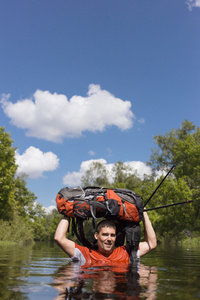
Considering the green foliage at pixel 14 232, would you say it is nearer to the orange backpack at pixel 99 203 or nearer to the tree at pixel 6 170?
the tree at pixel 6 170

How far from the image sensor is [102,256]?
241 inches

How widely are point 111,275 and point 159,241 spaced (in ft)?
118

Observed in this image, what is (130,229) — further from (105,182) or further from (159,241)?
(105,182)

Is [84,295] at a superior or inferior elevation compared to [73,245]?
inferior

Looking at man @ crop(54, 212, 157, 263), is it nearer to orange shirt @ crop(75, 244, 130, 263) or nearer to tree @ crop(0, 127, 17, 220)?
orange shirt @ crop(75, 244, 130, 263)

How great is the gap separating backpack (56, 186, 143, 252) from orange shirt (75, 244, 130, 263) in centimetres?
20

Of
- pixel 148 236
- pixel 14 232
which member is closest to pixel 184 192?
pixel 14 232

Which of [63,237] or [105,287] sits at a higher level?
[63,237]

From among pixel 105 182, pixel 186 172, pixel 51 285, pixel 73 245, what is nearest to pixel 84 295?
pixel 51 285

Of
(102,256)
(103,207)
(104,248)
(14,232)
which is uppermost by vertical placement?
(103,207)

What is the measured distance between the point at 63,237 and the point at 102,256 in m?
1.18

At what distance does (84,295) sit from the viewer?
125 inches

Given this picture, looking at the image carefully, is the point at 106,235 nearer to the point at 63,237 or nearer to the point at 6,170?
the point at 63,237

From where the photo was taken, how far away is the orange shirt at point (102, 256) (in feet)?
19.7
